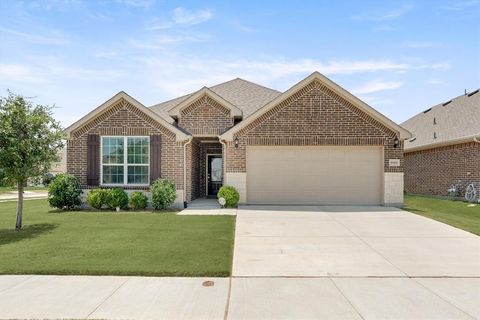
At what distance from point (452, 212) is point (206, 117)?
11241mm

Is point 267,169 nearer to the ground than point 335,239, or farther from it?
farther from it

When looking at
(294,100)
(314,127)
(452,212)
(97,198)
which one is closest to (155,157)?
(97,198)

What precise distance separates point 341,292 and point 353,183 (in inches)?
428

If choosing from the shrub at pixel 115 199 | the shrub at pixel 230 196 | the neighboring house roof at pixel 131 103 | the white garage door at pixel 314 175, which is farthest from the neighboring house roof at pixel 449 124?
the shrub at pixel 115 199

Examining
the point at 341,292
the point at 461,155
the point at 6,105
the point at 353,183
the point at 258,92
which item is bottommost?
the point at 341,292

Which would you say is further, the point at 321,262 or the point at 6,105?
the point at 6,105

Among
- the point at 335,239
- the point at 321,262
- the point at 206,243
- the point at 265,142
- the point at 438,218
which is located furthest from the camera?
the point at 265,142

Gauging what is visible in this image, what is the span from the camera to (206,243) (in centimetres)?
825

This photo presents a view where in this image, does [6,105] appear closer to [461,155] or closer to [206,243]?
[206,243]

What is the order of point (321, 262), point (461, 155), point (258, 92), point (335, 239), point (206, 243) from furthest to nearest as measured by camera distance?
point (258, 92) < point (461, 155) < point (335, 239) < point (206, 243) < point (321, 262)

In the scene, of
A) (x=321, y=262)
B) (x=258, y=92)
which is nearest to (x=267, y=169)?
(x=258, y=92)

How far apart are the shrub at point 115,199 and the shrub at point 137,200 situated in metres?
0.28

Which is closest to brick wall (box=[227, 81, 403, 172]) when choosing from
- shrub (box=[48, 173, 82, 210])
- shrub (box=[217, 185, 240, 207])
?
shrub (box=[217, 185, 240, 207])

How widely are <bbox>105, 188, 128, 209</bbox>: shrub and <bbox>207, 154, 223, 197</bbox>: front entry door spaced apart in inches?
238
